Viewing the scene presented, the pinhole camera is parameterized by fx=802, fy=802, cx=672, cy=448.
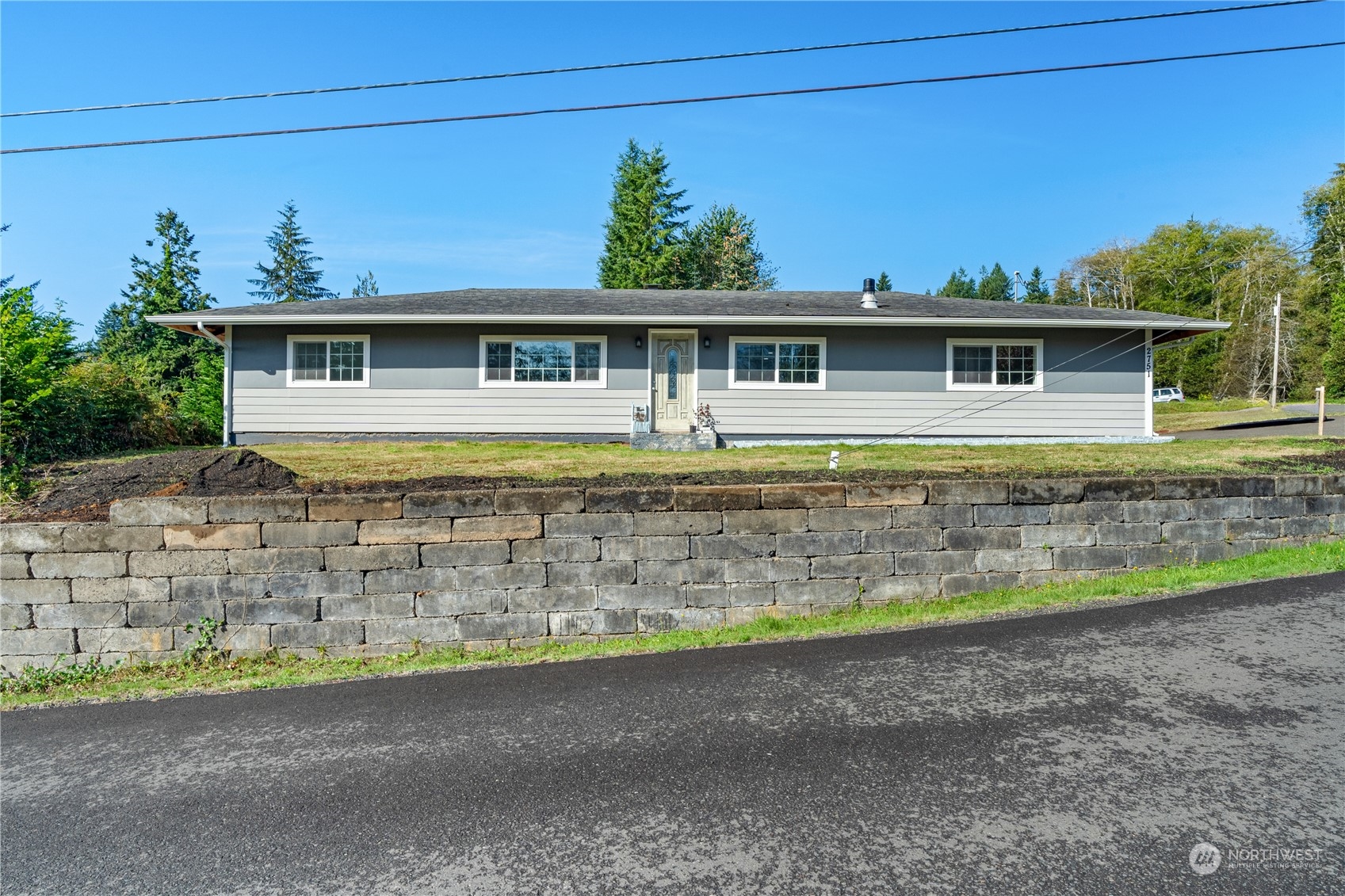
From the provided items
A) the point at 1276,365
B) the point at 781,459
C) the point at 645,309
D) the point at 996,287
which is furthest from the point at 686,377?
the point at 996,287

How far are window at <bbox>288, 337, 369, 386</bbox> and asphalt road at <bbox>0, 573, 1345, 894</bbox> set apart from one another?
1124 centimetres

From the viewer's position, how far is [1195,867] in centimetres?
260

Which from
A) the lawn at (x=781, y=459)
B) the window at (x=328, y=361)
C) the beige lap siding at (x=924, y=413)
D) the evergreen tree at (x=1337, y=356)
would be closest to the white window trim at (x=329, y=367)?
the window at (x=328, y=361)

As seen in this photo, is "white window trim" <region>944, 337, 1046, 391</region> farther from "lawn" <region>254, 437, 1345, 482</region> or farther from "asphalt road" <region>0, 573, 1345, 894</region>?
"asphalt road" <region>0, 573, 1345, 894</region>

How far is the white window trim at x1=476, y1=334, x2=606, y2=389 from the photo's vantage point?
15.2 meters

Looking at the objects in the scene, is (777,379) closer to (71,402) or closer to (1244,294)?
(71,402)

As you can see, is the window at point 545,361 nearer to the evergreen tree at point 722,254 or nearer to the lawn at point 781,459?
the lawn at point 781,459

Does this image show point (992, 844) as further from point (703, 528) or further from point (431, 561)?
point (431, 561)

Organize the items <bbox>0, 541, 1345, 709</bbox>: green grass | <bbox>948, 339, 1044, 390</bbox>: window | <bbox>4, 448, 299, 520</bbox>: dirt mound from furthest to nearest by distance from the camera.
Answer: <bbox>948, 339, 1044, 390</bbox>: window
<bbox>4, 448, 299, 520</bbox>: dirt mound
<bbox>0, 541, 1345, 709</bbox>: green grass

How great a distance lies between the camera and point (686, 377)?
15578 mm

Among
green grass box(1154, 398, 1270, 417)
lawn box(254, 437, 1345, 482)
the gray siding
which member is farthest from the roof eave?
green grass box(1154, 398, 1270, 417)

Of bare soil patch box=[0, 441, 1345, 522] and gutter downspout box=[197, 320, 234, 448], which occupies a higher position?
gutter downspout box=[197, 320, 234, 448]

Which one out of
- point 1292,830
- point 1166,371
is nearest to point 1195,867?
point 1292,830

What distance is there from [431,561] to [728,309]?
11006 mm
